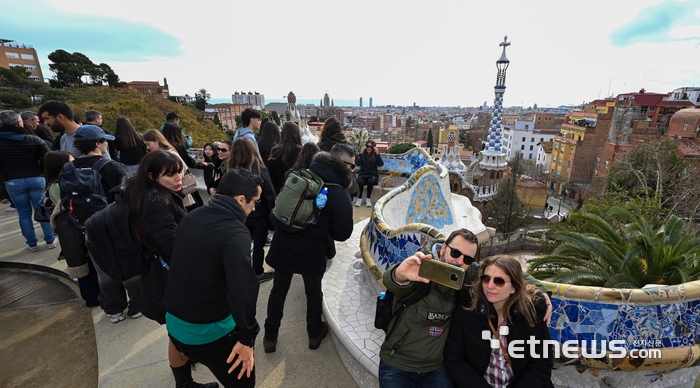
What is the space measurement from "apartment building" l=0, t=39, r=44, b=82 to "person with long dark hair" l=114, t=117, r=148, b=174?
4995 cm

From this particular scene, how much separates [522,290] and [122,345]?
3473 mm

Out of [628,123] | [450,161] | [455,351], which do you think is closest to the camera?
[455,351]

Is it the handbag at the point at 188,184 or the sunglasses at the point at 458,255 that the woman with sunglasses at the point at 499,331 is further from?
the handbag at the point at 188,184

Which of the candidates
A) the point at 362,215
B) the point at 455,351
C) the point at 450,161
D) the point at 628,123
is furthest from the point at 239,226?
the point at 628,123

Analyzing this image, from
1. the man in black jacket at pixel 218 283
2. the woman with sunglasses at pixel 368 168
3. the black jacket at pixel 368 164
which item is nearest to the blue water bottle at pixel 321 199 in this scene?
the man in black jacket at pixel 218 283

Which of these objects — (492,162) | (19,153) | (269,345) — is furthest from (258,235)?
(492,162)

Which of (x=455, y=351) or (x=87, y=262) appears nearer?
(x=455, y=351)

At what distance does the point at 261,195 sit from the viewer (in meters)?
3.86

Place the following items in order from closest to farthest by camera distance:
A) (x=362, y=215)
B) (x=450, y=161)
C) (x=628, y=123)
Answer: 1. (x=362, y=215)
2. (x=450, y=161)
3. (x=628, y=123)

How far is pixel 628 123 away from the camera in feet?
124

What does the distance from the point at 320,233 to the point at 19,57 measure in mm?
58280

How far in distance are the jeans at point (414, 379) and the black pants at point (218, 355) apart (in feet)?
2.86

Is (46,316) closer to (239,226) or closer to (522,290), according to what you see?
(239,226)

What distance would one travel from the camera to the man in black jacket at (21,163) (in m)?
4.14
